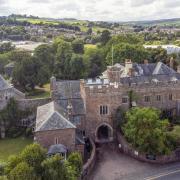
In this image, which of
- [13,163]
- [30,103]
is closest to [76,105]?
[30,103]

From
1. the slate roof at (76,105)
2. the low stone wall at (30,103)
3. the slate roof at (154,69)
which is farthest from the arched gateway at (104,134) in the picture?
the slate roof at (154,69)

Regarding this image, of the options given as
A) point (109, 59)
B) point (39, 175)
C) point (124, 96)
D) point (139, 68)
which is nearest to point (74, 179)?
point (39, 175)

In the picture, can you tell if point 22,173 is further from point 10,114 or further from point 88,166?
point 10,114

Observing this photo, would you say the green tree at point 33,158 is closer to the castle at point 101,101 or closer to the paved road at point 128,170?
the paved road at point 128,170

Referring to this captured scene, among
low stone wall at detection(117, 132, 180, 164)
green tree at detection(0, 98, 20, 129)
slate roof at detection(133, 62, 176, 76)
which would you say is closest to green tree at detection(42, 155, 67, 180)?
low stone wall at detection(117, 132, 180, 164)

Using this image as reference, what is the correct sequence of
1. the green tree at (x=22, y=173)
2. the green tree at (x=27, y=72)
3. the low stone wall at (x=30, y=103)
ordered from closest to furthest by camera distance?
the green tree at (x=22, y=173) < the low stone wall at (x=30, y=103) < the green tree at (x=27, y=72)

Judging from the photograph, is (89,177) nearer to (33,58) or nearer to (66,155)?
(66,155)
